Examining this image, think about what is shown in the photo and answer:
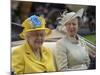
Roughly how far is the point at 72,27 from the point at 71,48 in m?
0.24

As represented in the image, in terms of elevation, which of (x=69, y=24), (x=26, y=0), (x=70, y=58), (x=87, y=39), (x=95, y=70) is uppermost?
(x=26, y=0)

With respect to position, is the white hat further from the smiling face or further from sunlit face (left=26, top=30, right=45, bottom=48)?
sunlit face (left=26, top=30, right=45, bottom=48)

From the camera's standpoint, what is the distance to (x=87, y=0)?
2.51 meters

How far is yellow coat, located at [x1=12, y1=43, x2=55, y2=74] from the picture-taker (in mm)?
2215

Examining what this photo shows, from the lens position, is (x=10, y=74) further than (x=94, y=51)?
No

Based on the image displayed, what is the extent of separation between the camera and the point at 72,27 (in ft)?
8.05

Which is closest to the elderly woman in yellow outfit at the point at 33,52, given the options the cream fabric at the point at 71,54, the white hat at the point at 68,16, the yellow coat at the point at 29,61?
the yellow coat at the point at 29,61

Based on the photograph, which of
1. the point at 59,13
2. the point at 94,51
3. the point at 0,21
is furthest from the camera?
the point at 94,51

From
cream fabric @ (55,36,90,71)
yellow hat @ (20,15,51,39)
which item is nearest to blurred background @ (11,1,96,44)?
yellow hat @ (20,15,51,39)

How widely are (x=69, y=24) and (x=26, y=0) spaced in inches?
22.0

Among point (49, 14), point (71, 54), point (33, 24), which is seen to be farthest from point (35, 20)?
point (71, 54)

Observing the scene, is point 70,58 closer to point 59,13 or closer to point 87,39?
point 87,39

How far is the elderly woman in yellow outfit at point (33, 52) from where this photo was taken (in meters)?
2.23
